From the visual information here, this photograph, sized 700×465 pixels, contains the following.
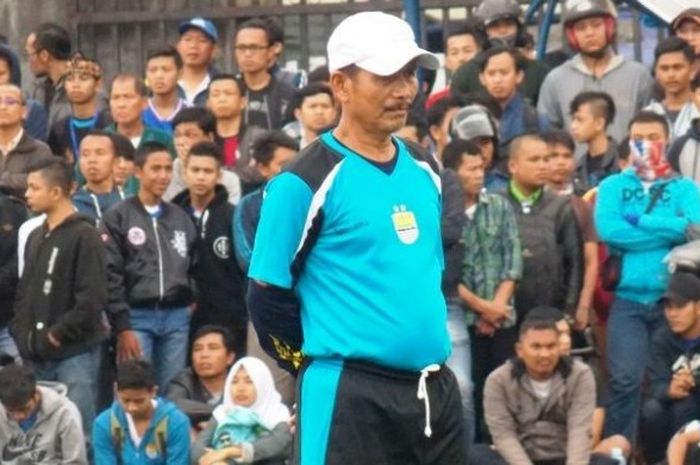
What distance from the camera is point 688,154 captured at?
43.5ft

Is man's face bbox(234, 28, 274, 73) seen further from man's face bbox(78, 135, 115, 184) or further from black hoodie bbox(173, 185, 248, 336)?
black hoodie bbox(173, 185, 248, 336)

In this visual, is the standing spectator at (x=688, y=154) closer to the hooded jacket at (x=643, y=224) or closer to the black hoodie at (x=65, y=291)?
the hooded jacket at (x=643, y=224)

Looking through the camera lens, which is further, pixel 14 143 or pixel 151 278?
pixel 14 143

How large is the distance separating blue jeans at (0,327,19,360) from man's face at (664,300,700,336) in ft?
12.9

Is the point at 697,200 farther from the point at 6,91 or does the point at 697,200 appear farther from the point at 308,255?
the point at 308,255

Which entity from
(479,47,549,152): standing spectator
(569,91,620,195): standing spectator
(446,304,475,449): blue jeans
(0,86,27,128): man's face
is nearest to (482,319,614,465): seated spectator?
(446,304,475,449): blue jeans

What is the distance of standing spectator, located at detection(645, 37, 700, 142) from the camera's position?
13750 mm

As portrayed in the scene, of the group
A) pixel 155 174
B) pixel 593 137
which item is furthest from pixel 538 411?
pixel 155 174

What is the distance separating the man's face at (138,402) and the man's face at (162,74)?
2.99 metres

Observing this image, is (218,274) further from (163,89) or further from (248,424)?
(163,89)

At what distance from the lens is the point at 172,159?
13.9 m

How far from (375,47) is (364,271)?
2.39 feet

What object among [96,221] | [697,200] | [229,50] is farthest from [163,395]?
[229,50]

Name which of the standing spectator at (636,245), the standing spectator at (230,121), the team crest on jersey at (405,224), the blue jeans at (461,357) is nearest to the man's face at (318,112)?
the standing spectator at (230,121)
